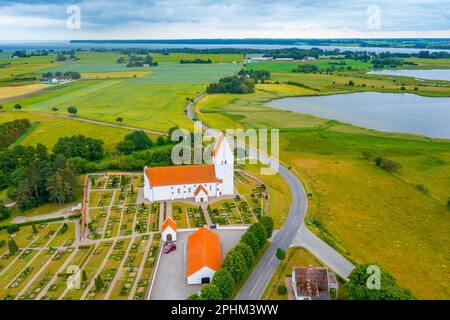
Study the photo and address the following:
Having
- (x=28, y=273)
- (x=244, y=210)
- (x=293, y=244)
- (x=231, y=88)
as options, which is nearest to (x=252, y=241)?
(x=293, y=244)

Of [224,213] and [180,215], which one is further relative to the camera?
[224,213]

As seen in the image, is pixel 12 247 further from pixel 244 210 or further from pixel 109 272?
pixel 244 210

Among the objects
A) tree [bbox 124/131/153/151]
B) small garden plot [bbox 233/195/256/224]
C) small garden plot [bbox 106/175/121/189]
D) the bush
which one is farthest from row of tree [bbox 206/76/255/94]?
the bush

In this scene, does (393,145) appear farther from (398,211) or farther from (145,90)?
(145,90)

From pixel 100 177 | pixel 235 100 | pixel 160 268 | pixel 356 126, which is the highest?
pixel 235 100

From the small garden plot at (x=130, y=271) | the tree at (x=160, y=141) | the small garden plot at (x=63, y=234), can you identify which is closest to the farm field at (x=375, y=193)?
the tree at (x=160, y=141)

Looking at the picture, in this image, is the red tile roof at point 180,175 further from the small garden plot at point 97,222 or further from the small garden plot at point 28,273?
the small garden plot at point 28,273

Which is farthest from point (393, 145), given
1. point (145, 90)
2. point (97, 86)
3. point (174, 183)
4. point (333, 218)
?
point (97, 86)
